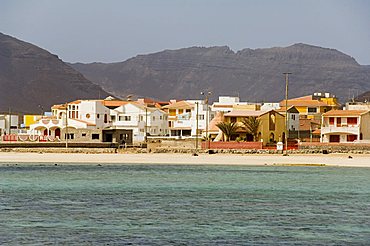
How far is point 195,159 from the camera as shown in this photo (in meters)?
83.8

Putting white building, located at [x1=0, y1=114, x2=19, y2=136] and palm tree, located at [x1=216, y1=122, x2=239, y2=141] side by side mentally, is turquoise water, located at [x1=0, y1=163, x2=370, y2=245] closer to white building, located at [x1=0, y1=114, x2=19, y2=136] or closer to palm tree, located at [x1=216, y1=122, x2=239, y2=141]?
palm tree, located at [x1=216, y1=122, x2=239, y2=141]

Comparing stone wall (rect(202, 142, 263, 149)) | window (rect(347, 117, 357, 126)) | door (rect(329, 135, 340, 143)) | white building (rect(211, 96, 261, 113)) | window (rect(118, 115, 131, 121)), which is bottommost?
stone wall (rect(202, 142, 263, 149))

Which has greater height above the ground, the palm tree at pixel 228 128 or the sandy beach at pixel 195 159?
the palm tree at pixel 228 128

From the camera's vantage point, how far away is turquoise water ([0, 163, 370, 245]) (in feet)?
99.1

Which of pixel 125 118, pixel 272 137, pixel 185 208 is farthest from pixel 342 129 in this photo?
pixel 185 208

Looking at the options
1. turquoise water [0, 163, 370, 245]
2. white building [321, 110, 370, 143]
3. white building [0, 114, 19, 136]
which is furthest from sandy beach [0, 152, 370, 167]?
white building [0, 114, 19, 136]

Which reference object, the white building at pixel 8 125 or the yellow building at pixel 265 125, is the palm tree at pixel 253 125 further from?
the white building at pixel 8 125

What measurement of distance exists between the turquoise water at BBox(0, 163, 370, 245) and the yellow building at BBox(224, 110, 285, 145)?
33025 mm

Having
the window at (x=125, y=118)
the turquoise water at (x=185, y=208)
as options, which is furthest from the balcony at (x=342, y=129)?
the turquoise water at (x=185, y=208)

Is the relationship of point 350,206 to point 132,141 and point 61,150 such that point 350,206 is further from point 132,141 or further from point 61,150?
point 132,141

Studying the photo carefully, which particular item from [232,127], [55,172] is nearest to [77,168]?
[55,172]

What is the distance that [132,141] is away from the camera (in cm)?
10550

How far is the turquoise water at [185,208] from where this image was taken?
30219 mm

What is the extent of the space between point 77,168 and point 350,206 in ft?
118
